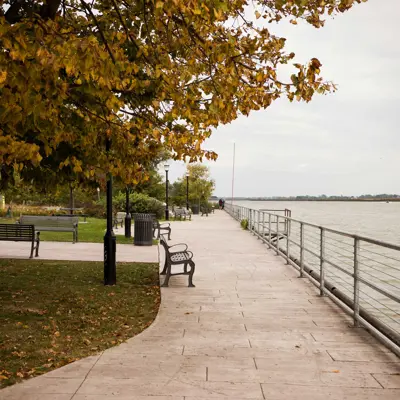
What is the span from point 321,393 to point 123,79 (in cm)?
461

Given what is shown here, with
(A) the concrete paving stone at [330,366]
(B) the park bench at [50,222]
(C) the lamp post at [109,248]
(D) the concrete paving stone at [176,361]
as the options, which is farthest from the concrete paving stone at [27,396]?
(B) the park bench at [50,222]

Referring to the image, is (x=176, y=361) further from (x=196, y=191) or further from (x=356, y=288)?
(x=196, y=191)

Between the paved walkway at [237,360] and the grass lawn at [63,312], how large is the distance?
0.35 meters

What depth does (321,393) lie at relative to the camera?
436 cm

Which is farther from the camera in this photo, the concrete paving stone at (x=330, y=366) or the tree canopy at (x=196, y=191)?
the tree canopy at (x=196, y=191)

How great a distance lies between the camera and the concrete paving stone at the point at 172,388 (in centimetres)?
430

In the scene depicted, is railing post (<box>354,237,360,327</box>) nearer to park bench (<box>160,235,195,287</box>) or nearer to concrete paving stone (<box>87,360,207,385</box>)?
concrete paving stone (<box>87,360,207,385</box>)

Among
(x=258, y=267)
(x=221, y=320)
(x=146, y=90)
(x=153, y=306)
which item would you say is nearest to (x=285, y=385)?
(x=221, y=320)

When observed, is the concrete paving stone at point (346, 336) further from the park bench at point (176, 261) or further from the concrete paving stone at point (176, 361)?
the park bench at point (176, 261)

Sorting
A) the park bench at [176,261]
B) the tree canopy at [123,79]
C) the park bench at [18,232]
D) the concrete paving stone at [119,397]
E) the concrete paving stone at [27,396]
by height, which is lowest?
the concrete paving stone at [27,396]

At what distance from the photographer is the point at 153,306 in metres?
8.02

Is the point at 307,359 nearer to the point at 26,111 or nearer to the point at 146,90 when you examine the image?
the point at 26,111

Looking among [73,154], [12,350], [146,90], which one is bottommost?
[12,350]

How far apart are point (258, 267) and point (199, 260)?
6.44ft
